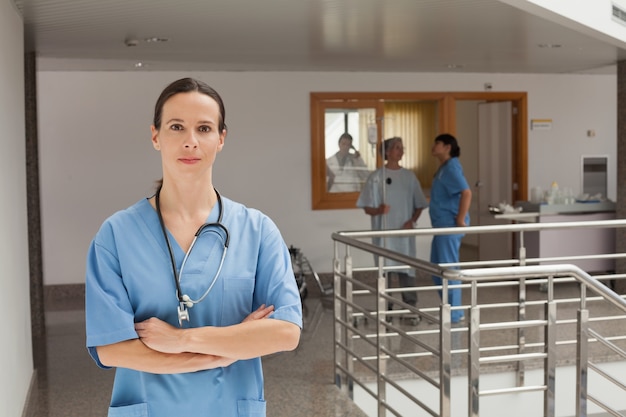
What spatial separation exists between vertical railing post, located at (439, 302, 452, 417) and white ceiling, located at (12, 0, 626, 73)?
2.25 meters

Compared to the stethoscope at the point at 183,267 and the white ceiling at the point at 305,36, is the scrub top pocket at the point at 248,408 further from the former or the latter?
the white ceiling at the point at 305,36

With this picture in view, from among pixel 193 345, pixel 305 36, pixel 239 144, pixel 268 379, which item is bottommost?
pixel 268 379

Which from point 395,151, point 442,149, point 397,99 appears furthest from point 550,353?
point 397,99

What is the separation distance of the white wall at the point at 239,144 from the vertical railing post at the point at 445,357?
18.9 feet

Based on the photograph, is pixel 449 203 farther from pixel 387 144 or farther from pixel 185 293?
pixel 185 293

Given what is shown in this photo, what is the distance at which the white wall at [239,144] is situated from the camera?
340 inches

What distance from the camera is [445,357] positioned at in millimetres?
3416

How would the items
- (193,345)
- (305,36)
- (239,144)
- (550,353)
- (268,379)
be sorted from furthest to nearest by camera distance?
(239,144) → (305,36) → (268,379) → (550,353) → (193,345)

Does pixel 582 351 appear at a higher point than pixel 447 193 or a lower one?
lower

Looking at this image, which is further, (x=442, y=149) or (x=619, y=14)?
(x=442, y=149)

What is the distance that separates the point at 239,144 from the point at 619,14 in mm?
4376

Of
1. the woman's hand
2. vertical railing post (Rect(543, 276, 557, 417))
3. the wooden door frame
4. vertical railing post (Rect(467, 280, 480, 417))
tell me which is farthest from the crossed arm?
the wooden door frame

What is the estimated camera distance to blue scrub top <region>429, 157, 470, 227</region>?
6836mm

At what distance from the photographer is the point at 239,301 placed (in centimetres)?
163
